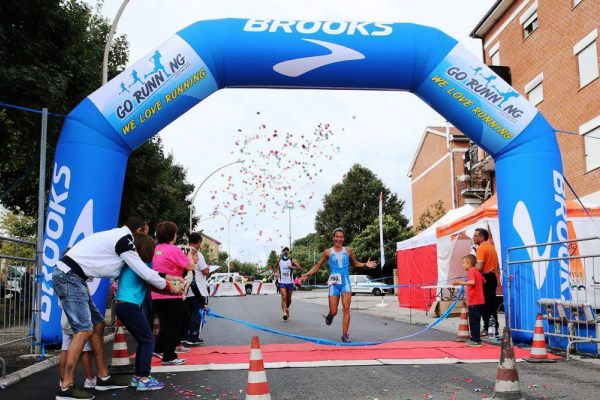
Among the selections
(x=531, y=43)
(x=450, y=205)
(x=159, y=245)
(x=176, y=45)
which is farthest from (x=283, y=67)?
(x=450, y=205)

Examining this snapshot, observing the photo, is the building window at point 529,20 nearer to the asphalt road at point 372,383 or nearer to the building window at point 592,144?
the building window at point 592,144

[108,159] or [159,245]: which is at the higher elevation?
[108,159]

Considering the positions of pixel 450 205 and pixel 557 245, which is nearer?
pixel 557 245

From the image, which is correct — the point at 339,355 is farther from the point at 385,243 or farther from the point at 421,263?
the point at 385,243

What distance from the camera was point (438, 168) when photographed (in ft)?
139

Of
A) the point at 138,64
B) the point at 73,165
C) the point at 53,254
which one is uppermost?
the point at 138,64

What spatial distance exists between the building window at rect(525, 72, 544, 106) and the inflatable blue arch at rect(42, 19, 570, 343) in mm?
15567

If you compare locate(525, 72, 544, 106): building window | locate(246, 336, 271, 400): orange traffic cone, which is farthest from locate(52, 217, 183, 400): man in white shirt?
locate(525, 72, 544, 106): building window

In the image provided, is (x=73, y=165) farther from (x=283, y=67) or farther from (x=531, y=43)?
(x=531, y=43)

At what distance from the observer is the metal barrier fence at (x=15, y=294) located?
287 inches

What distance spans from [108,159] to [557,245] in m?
6.94

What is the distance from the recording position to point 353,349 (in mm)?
8758

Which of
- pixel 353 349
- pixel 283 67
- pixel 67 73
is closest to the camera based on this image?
pixel 353 349

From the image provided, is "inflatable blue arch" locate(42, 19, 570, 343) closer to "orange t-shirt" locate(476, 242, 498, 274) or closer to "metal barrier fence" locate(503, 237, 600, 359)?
"metal barrier fence" locate(503, 237, 600, 359)
